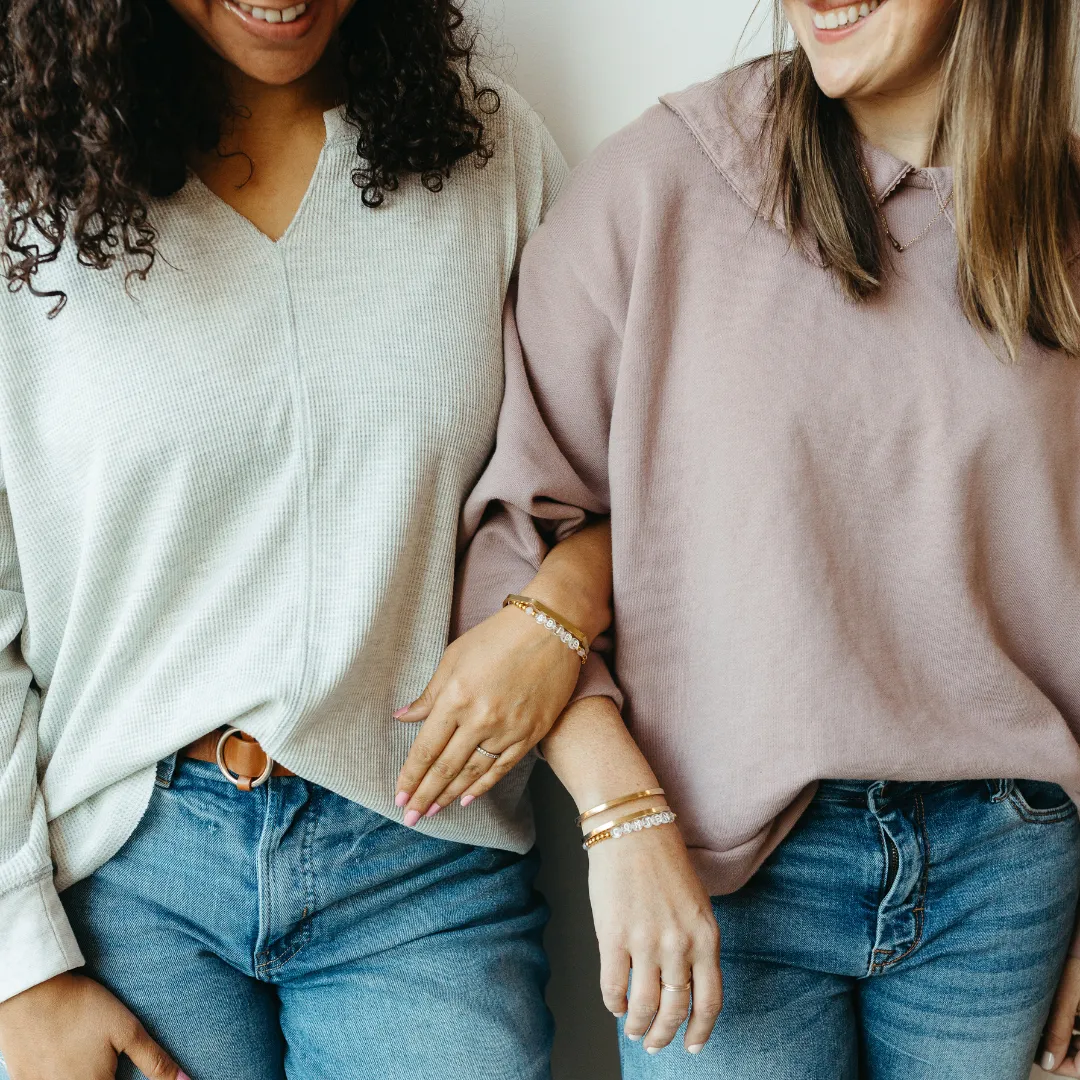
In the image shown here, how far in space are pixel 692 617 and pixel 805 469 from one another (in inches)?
6.7

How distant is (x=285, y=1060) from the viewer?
1087 millimetres

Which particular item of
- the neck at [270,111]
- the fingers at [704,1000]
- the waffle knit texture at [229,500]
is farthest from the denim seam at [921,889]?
the neck at [270,111]

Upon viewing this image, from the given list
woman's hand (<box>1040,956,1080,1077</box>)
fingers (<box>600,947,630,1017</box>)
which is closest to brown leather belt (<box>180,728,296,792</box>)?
fingers (<box>600,947,630,1017</box>)

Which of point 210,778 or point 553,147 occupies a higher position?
point 553,147

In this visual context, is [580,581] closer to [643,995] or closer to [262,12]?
[643,995]

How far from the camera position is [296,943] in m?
1.03

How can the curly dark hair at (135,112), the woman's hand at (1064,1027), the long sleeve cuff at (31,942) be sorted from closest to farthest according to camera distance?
the curly dark hair at (135,112), the long sleeve cuff at (31,942), the woman's hand at (1064,1027)

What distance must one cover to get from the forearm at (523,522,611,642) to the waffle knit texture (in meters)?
0.10

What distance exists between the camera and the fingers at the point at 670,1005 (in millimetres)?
926

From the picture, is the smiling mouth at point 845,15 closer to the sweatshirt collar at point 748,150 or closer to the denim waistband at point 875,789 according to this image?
the sweatshirt collar at point 748,150

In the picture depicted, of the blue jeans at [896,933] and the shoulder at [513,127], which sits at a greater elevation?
the shoulder at [513,127]

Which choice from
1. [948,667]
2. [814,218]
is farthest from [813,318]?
[948,667]

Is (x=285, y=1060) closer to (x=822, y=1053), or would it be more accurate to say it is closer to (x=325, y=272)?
(x=822, y=1053)

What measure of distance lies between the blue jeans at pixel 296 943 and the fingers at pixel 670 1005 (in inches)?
6.9
